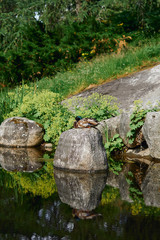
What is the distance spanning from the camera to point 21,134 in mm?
8141

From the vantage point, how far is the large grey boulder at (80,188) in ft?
12.4

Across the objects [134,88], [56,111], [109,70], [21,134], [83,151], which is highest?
[83,151]

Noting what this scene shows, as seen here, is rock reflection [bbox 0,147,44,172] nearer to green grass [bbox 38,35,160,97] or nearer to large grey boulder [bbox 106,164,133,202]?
large grey boulder [bbox 106,164,133,202]

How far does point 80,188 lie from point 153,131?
215 cm

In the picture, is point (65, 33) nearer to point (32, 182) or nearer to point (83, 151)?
point (83, 151)

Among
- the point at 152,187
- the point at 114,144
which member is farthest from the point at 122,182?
the point at 114,144

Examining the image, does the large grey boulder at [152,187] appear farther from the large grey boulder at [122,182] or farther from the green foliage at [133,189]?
the large grey boulder at [122,182]

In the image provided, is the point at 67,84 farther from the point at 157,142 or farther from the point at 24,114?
the point at 157,142

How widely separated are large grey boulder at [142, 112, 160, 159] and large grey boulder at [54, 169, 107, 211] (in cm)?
134

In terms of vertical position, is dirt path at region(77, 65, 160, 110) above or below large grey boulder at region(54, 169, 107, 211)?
below

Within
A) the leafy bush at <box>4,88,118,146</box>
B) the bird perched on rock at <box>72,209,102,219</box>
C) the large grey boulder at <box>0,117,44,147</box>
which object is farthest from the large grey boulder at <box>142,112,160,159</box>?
the large grey boulder at <box>0,117,44,147</box>

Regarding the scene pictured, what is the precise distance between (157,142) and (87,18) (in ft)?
37.0

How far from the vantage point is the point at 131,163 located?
597cm

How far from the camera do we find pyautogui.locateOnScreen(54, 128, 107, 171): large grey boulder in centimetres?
513
